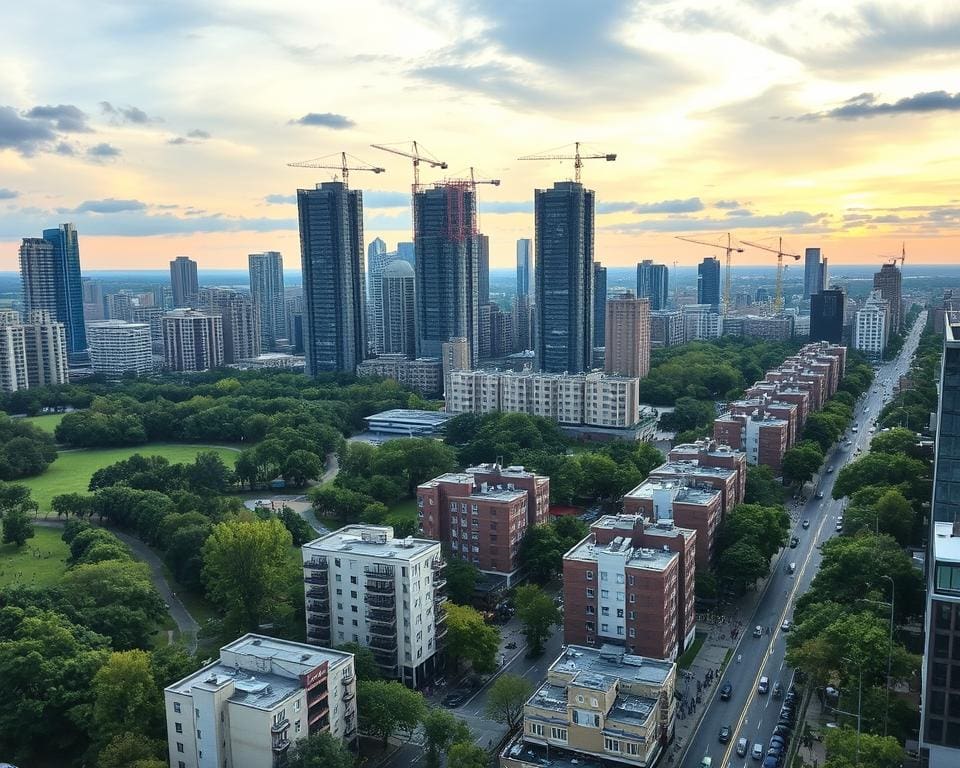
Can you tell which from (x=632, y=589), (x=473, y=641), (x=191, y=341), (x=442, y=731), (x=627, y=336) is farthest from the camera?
(x=191, y=341)

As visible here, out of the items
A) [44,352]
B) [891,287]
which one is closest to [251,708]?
[44,352]

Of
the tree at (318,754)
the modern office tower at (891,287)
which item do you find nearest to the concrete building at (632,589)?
the tree at (318,754)

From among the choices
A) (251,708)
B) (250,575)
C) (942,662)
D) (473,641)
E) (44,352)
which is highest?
(44,352)

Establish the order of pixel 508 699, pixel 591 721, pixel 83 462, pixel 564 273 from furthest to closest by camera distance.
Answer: pixel 564 273
pixel 83 462
pixel 508 699
pixel 591 721

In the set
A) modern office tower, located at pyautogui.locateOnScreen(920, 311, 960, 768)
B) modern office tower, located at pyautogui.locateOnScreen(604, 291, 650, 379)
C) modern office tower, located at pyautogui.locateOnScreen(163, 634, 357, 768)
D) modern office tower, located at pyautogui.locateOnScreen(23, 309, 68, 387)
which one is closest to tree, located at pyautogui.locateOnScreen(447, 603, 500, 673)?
modern office tower, located at pyautogui.locateOnScreen(163, 634, 357, 768)

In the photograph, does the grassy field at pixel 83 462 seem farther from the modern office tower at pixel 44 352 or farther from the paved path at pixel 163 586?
the modern office tower at pixel 44 352

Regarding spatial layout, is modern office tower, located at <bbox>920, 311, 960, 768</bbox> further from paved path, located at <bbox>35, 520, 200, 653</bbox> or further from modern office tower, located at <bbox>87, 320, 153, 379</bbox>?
modern office tower, located at <bbox>87, 320, 153, 379</bbox>

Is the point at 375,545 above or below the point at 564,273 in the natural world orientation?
below

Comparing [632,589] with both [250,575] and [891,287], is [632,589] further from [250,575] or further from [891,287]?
[891,287]
